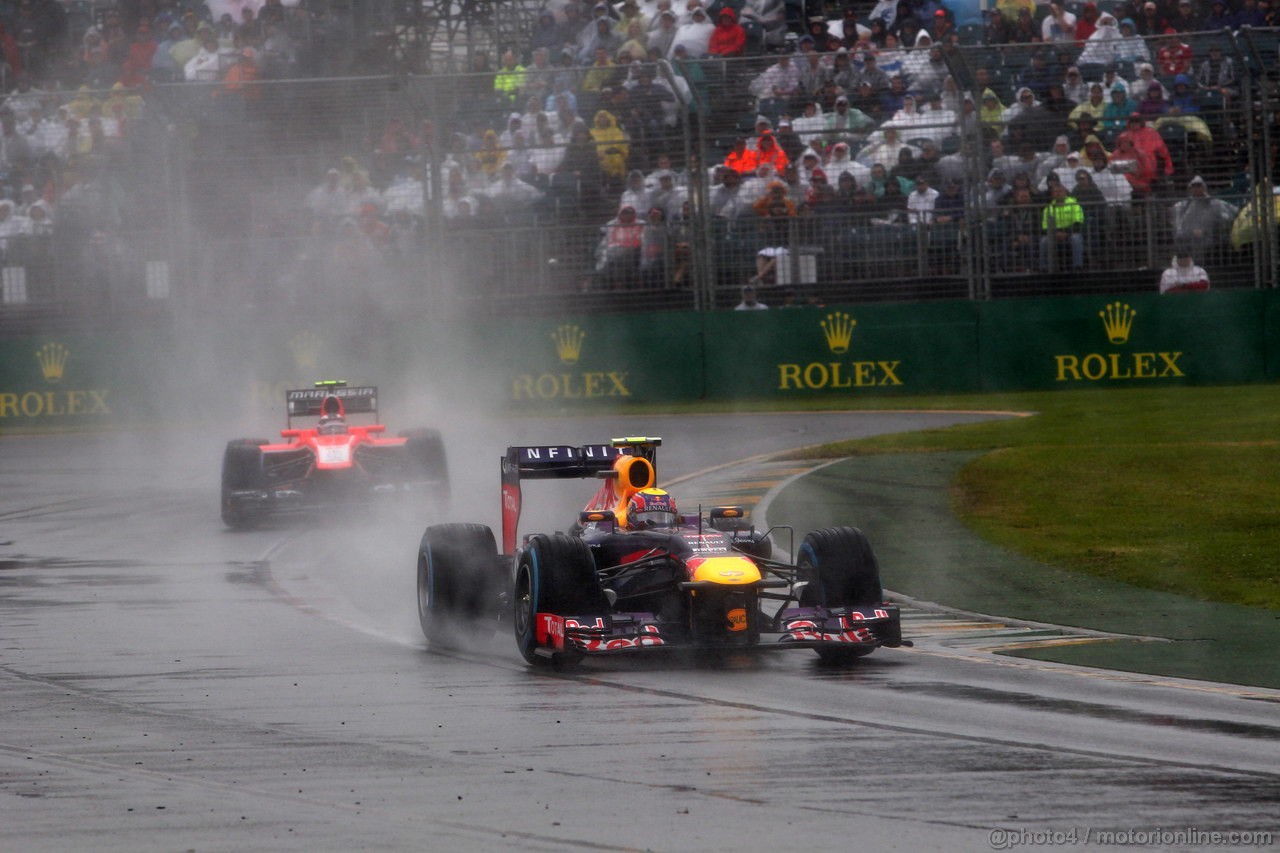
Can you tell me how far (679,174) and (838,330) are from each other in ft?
11.6

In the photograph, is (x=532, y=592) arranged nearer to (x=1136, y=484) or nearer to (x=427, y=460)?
(x=427, y=460)

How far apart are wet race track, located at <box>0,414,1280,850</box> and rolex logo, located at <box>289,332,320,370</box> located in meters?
15.7

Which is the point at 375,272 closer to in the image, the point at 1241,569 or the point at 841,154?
the point at 841,154

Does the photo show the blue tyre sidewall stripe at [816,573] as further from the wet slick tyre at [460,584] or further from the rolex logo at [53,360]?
the rolex logo at [53,360]

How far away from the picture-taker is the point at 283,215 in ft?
97.5

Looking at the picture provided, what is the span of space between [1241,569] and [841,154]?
16.4 meters

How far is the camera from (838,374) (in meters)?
28.8

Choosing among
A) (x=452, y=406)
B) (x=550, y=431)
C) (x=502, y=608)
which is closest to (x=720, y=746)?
(x=502, y=608)

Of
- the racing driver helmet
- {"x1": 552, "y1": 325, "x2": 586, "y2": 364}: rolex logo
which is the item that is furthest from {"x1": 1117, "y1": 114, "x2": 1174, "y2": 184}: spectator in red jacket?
the racing driver helmet

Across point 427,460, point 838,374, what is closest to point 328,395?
point 427,460

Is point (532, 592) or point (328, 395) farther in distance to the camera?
point (328, 395)

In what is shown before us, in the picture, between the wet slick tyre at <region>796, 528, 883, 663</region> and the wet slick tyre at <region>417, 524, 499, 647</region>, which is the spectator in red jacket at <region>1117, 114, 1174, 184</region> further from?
the wet slick tyre at <region>796, 528, 883, 663</region>

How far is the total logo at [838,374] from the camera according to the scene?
2866 cm

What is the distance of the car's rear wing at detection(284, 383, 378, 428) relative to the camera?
738 inches
